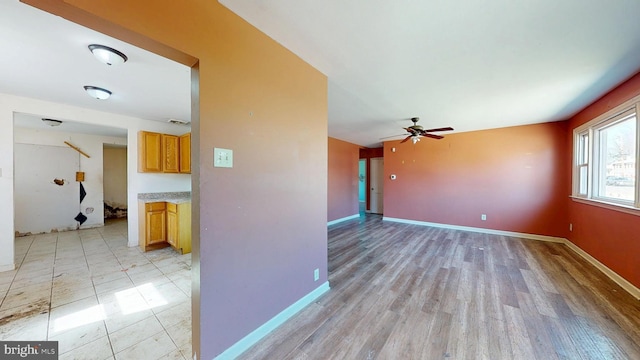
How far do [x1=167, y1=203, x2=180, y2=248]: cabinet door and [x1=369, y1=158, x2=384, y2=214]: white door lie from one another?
6.03 meters

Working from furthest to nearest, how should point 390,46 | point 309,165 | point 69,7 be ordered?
1. point 309,165
2. point 390,46
3. point 69,7

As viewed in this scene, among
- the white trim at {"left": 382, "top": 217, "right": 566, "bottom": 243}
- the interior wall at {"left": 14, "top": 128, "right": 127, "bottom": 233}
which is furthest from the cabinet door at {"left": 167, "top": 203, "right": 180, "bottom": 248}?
the white trim at {"left": 382, "top": 217, "right": 566, "bottom": 243}

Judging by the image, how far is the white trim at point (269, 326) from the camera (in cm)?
151

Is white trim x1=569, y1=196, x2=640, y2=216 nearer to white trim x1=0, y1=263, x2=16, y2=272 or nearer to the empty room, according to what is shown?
the empty room

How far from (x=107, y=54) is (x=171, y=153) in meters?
2.66

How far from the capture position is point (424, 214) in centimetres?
580

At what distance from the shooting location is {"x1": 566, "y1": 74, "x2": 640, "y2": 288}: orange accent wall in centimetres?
237

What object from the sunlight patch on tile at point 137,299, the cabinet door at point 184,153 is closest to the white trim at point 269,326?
the sunlight patch on tile at point 137,299

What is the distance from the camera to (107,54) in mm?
1792

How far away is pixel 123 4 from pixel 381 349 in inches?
102

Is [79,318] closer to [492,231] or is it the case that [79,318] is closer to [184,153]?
[184,153]

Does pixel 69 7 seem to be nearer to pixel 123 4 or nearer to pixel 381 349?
pixel 123 4

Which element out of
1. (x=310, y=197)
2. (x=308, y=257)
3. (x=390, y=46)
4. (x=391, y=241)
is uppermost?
(x=390, y=46)


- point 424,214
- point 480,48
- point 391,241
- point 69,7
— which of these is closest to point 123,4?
point 69,7
